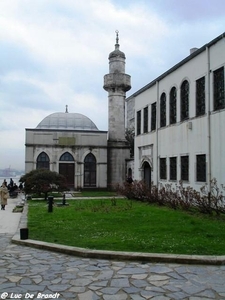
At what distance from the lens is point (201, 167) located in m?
16.5

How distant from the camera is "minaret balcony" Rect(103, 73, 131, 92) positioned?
31.2 meters

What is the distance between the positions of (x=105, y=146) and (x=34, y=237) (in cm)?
2317

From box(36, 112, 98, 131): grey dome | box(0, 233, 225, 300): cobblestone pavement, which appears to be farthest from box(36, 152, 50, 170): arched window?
box(0, 233, 225, 300): cobblestone pavement

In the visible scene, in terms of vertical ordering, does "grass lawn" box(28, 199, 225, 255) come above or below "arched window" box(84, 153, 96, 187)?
below

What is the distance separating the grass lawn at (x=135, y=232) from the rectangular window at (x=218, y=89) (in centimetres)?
531

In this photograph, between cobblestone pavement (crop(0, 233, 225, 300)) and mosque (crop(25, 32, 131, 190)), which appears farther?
mosque (crop(25, 32, 131, 190))

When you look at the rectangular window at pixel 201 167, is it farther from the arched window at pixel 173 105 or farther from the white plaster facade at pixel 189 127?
the arched window at pixel 173 105

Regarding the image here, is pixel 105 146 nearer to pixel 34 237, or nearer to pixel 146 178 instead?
pixel 146 178

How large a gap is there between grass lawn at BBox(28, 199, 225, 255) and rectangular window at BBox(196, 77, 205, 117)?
589cm

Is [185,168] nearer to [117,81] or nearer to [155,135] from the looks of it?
[155,135]

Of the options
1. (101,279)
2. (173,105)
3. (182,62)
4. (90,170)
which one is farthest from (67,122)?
(101,279)

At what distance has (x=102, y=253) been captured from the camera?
6.80 m

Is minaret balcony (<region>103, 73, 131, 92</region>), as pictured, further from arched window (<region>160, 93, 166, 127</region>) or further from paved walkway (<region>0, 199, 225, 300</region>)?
paved walkway (<region>0, 199, 225, 300</region>)

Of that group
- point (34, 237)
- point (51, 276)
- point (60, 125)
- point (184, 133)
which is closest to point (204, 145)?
point (184, 133)
